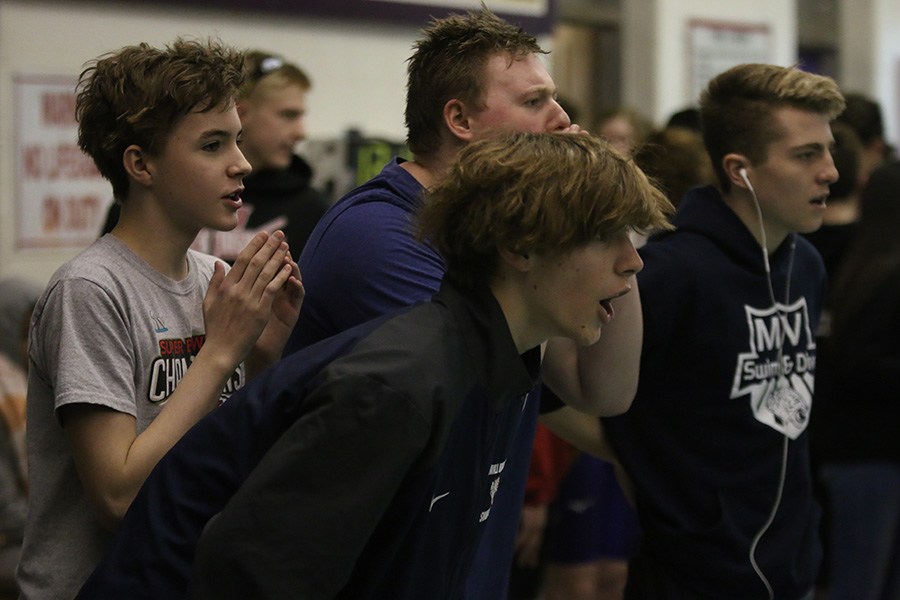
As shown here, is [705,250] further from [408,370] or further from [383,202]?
[408,370]

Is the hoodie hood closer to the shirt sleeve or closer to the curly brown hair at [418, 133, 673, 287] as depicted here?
the curly brown hair at [418, 133, 673, 287]

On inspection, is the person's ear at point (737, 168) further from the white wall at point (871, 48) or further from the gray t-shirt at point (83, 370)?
the white wall at point (871, 48)

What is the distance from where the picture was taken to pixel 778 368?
2.37 meters

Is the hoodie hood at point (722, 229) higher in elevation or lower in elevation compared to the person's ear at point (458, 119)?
lower

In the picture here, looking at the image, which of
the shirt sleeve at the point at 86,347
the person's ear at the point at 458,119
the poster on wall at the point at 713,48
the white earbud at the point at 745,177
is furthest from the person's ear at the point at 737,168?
the poster on wall at the point at 713,48

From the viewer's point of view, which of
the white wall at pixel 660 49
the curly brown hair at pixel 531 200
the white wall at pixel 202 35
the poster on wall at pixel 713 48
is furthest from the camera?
the poster on wall at pixel 713 48

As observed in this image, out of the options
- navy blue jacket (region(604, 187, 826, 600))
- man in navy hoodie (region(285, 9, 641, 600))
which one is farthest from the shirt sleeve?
navy blue jacket (region(604, 187, 826, 600))

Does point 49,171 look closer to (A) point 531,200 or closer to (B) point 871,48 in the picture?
(A) point 531,200

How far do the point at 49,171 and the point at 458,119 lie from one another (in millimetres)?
2933

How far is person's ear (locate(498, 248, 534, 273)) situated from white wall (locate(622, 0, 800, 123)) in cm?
563

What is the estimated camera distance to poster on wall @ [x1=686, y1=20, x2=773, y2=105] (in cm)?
702

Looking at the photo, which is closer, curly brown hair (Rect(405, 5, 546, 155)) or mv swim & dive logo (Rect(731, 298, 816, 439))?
curly brown hair (Rect(405, 5, 546, 155))

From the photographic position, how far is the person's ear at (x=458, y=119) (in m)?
1.94

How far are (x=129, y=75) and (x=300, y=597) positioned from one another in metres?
0.94
